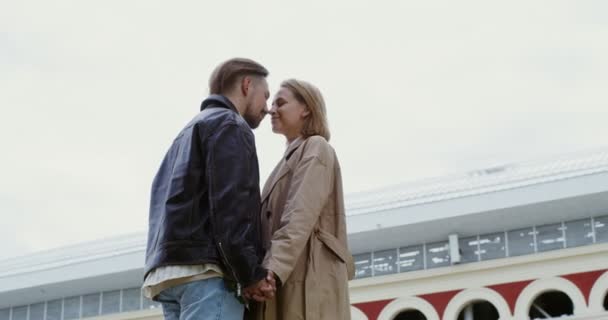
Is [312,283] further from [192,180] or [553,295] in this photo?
[553,295]

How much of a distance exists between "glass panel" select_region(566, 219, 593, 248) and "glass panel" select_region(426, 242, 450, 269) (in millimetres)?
2800

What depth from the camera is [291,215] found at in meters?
6.15

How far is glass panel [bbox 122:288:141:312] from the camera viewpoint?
109 feet

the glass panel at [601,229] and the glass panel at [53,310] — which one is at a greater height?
the glass panel at [601,229]

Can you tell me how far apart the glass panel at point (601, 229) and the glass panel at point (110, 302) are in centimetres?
1220

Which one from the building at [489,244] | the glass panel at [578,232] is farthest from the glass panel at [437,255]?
the glass panel at [578,232]

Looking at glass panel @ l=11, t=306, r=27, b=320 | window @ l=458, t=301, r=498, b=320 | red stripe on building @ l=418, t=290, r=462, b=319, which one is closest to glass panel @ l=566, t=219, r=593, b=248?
window @ l=458, t=301, r=498, b=320

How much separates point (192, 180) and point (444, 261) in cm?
2425

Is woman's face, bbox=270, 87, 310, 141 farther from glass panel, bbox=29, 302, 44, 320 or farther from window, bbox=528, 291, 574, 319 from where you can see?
glass panel, bbox=29, 302, 44, 320

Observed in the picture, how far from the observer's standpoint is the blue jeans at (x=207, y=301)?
5.76 m

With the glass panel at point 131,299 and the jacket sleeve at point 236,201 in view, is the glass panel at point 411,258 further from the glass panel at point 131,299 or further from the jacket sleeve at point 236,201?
the jacket sleeve at point 236,201

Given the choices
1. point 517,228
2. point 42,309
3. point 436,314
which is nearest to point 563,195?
point 517,228

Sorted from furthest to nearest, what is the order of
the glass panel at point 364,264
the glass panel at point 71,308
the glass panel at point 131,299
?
the glass panel at point 71,308 → the glass panel at point 131,299 → the glass panel at point 364,264

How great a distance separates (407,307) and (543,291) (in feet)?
10.1
